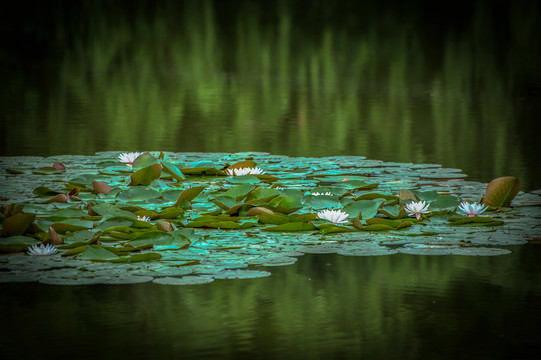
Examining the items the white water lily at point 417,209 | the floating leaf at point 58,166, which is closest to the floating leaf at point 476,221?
the white water lily at point 417,209

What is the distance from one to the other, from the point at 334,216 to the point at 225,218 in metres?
0.35

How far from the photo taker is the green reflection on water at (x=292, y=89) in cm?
538

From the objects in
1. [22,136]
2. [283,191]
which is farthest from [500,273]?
[22,136]

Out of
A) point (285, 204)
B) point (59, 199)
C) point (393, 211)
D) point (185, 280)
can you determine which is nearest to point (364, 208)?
point (393, 211)

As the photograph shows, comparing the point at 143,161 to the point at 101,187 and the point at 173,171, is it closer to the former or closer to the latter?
the point at 173,171

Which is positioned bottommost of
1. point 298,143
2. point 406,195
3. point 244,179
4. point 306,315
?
point 306,315

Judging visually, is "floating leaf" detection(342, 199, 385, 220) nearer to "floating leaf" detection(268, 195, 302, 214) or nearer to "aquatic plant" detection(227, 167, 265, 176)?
"floating leaf" detection(268, 195, 302, 214)

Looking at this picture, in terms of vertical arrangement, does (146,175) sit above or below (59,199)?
above

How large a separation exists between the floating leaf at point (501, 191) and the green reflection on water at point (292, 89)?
68cm

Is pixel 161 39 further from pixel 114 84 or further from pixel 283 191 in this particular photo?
pixel 283 191

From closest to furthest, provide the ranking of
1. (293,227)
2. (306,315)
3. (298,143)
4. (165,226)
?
(306,315) → (165,226) → (293,227) → (298,143)

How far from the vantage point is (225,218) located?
3293 millimetres

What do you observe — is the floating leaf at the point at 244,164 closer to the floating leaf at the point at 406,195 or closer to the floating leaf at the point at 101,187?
the floating leaf at the point at 101,187

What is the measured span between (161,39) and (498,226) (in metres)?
9.56
